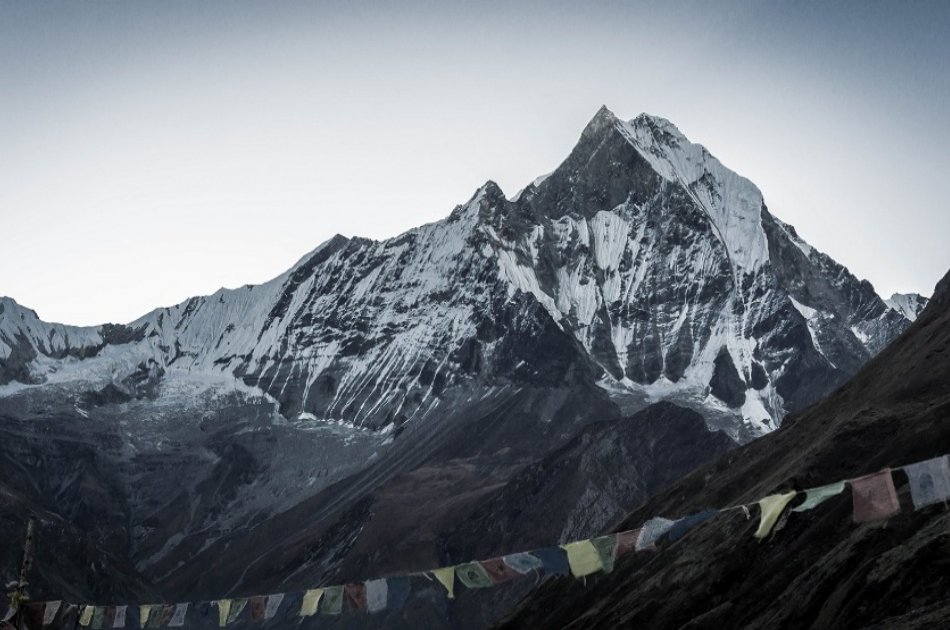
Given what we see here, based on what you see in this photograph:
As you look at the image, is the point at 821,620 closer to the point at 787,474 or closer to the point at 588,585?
the point at 787,474

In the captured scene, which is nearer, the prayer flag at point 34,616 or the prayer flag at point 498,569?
the prayer flag at point 34,616

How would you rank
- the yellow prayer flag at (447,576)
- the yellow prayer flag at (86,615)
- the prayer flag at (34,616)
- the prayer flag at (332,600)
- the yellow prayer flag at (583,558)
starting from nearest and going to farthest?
the prayer flag at (34,616), the yellow prayer flag at (583,558), the yellow prayer flag at (447,576), the yellow prayer flag at (86,615), the prayer flag at (332,600)

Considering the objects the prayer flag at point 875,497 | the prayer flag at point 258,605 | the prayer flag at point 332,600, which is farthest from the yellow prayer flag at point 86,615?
the prayer flag at point 875,497

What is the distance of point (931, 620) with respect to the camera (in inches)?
1676

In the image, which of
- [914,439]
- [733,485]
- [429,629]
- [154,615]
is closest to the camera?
[154,615]

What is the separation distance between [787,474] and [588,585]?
64.7 ft

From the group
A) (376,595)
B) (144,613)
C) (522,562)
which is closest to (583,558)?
(522,562)

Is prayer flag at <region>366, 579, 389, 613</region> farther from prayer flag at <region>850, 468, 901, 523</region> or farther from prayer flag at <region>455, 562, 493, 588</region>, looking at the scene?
prayer flag at <region>850, 468, 901, 523</region>

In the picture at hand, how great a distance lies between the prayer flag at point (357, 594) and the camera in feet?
204

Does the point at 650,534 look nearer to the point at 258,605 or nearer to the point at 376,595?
the point at 376,595

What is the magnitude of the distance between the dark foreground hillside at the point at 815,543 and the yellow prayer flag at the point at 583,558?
8.24m

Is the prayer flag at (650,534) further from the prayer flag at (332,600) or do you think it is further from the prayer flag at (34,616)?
the prayer flag at (34,616)

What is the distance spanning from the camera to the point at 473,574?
59656 millimetres

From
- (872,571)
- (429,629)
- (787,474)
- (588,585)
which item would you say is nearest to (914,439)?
(787,474)
